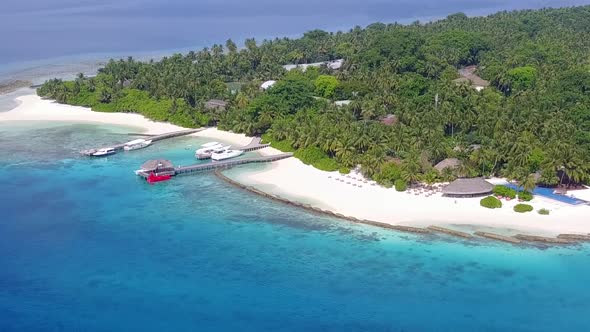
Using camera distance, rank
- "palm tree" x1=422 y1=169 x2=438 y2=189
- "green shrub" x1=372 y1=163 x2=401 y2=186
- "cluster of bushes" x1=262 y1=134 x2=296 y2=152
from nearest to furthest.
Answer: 1. "palm tree" x1=422 y1=169 x2=438 y2=189
2. "green shrub" x1=372 y1=163 x2=401 y2=186
3. "cluster of bushes" x1=262 y1=134 x2=296 y2=152

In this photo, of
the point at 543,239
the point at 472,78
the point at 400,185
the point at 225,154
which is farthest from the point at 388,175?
the point at 472,78

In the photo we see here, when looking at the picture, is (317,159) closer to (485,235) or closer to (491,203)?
(491,203)

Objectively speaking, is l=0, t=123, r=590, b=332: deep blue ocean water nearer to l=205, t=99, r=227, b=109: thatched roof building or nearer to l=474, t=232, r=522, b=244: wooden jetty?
l=474, t=232, r=522, b=244: wooden jetty

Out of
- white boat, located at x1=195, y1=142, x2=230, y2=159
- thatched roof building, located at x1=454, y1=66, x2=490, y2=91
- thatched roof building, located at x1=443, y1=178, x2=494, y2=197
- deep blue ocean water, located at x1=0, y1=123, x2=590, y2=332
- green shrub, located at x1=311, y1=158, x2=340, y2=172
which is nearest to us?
deep blue ocean water, located at x1=0, y1=123, x2=590, y2=332

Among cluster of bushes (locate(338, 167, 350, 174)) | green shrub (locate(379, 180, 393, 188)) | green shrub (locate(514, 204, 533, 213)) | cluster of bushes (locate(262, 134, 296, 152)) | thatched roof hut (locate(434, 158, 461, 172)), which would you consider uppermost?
Answer: thatched roof hut (locate(434, 158, 461, 172))

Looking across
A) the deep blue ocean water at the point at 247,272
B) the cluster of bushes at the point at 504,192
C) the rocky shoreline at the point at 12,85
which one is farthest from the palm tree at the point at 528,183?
the rocky shoreline at the point at 12,85

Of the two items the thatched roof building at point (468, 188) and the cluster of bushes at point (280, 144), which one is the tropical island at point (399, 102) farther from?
the cluster of bushes at point (280, 144)

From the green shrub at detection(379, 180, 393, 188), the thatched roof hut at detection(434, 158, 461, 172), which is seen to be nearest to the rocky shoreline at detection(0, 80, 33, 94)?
the green shrub at detection(379, 180, 393, 188)
